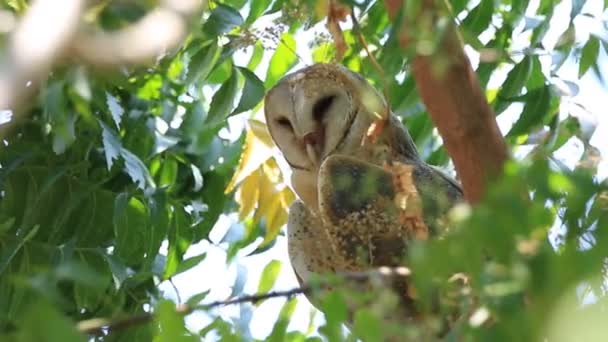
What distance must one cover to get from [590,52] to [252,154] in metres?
1.19

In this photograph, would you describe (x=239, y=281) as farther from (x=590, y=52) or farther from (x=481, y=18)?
(x=590, y=52)

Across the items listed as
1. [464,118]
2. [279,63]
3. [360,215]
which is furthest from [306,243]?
[464,118]

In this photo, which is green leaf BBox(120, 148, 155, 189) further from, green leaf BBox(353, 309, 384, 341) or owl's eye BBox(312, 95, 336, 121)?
green leaf BBox(353, 309, 384, 341)

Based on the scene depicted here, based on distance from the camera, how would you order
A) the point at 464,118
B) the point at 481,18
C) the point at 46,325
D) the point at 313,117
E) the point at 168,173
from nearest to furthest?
1. the point at 46,325
2. the point at 464,118
3. the point at 481,18
4. the point at 313,117
5. the point at 168,173

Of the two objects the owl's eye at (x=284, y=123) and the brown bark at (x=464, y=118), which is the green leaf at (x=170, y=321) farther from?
the owl's eye at (x=284, y=123)

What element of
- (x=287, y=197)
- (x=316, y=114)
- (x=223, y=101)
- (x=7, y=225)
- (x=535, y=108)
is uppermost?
(x=535, y=108)

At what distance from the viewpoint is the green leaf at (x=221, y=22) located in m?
2.71

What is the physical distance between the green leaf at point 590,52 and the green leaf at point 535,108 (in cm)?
12

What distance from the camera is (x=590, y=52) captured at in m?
2.38

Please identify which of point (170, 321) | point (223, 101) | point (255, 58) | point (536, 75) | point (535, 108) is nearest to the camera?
point (170, 321)

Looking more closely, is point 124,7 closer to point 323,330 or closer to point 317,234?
point 323,330

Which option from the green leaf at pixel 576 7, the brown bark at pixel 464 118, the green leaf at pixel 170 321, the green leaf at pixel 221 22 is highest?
the green leaf at pixel 170 321

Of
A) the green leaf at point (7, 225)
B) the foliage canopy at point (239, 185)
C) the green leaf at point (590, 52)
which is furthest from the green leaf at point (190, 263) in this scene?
the green leaf at point (590, 52)

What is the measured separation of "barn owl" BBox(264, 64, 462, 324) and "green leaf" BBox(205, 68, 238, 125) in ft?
1.02
